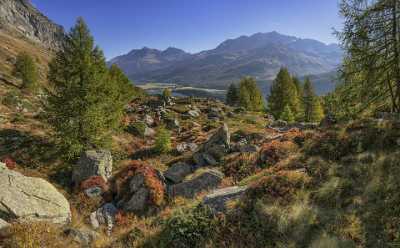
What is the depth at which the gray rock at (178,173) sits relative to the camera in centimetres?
1772

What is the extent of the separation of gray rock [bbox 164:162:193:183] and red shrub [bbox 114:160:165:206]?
5.02 ft

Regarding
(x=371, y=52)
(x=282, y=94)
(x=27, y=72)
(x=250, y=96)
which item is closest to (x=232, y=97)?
(x=250, y=96)

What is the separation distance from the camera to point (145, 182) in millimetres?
15523

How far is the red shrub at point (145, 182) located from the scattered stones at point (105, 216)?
1607 mm

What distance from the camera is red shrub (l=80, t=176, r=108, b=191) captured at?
55.5 feet

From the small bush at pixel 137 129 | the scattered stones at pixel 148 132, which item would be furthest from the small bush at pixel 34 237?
the scattered stones at pixel 148 132

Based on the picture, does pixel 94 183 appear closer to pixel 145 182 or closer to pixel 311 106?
pixel 145 182

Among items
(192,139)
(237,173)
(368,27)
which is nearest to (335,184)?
(237,173)

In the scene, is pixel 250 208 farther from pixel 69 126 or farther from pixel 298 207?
pixel 69 126

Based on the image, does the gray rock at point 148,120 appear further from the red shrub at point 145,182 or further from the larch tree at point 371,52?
the larch tree at point 371,52

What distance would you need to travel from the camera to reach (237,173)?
1559cm

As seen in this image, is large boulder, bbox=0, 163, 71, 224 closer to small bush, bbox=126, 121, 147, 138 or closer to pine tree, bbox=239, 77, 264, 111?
small bush, bbox=126, 121, 147, 138

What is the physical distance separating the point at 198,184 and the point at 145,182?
3433 mm

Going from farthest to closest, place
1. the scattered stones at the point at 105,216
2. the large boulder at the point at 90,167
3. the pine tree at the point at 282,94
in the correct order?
the pine tree at the point at 282,94 < the large boulder at the point at 90,167 < the scattered stones at the point at 105,216
